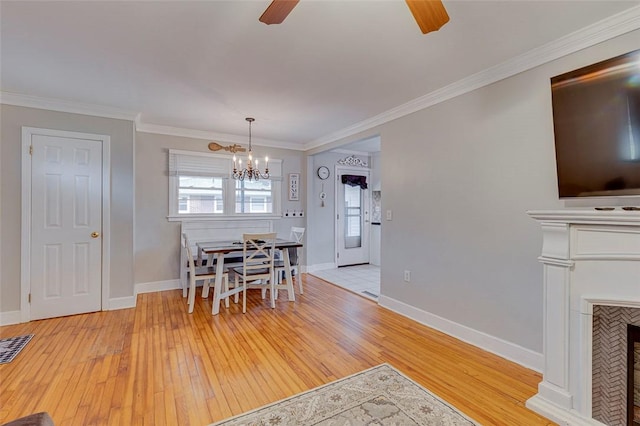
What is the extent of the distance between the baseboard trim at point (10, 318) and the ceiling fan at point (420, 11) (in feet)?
13.6

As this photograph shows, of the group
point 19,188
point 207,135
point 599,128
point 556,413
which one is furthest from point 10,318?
point 599,128

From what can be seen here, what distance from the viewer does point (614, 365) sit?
170cm

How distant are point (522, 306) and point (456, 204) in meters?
1.04

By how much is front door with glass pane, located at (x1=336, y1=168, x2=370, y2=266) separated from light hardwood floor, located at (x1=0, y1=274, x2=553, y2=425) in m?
2.70

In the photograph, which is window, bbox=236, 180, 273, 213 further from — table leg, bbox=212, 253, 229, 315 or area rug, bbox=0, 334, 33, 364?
area rug, bbox=0, 334, 33, 364

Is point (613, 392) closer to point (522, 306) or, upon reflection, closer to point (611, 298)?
point (611, 298)

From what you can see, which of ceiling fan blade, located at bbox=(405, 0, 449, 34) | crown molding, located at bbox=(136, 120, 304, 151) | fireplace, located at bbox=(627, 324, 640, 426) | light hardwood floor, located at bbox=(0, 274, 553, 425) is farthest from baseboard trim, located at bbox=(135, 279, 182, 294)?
fireplace, located at bbox=(627, 324, 640, 426)

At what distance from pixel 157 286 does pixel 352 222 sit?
3851mm

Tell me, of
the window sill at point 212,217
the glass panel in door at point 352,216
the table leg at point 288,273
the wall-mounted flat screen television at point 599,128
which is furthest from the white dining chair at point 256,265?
the wall-mounted flat screen television at point 599,128

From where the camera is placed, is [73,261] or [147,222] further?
[147,222]

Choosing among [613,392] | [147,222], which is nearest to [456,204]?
[613,392]

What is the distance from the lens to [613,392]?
1.69 m

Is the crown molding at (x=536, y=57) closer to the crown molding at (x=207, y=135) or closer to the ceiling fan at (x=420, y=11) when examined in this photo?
the ceiling fan at (x=420, y=11)

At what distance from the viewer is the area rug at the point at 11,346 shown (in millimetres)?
2482
